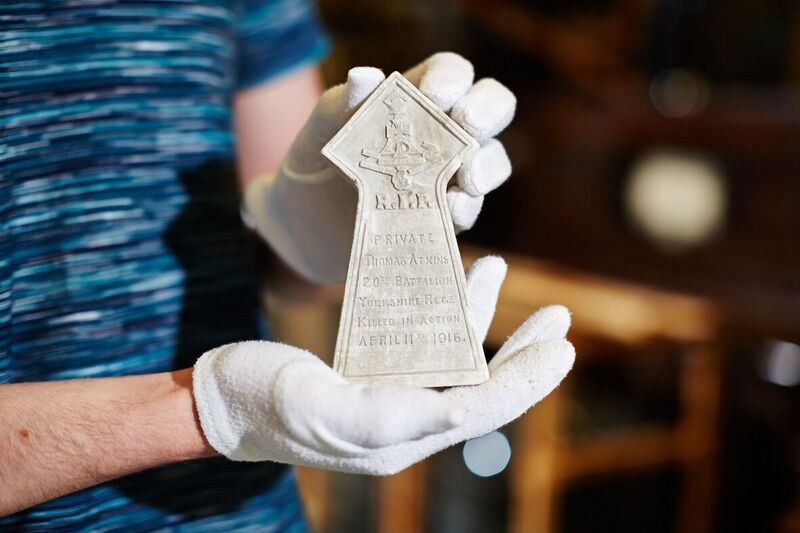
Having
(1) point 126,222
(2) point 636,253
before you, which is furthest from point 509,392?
(2) point 636,253

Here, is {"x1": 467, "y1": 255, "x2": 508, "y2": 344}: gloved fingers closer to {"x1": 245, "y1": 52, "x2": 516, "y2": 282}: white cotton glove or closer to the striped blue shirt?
{"x1": 245, "y1": 52, "x2": 516, "y2": 282}: white cotton glove

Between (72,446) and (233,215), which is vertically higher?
(233,215)

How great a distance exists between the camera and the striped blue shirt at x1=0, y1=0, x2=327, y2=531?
0.76 m

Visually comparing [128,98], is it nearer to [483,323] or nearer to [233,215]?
[233,215]

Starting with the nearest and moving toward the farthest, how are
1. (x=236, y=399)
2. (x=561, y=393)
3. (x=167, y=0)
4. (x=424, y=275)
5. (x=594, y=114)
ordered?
(x=236, y=399), (x=424, y=275), (x=167, y=0), (x=561, y=393), (x=594, y=114)

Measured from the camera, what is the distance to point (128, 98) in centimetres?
83

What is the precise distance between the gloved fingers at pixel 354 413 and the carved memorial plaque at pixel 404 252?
122mm

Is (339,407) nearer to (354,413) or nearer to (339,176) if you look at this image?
(354,413)

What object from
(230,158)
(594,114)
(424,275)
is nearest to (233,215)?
(230,158)

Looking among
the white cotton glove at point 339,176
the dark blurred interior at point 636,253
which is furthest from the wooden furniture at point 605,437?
the white cotton glove at point 339,176

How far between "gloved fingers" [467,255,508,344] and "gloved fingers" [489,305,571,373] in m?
0.04

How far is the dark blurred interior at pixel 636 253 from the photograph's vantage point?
1.97 metres

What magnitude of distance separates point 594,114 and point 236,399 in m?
2.71

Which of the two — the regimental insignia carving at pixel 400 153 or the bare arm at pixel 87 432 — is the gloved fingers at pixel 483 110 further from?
the bare arm at pixel 87 432
